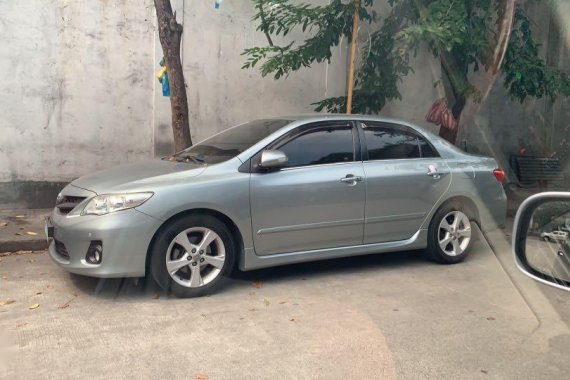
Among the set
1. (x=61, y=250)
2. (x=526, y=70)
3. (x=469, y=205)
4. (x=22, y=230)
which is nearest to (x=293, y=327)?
(x=61, y=250)

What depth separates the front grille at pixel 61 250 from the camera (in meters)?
4.54

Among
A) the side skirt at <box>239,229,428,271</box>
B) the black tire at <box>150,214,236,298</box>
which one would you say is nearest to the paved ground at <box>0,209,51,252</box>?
the black tire at <box>150,214,236,298</box>

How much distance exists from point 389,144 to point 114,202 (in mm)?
2661

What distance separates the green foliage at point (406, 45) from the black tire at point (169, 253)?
3358mm

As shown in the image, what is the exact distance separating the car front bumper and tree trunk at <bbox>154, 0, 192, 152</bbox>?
245 cm

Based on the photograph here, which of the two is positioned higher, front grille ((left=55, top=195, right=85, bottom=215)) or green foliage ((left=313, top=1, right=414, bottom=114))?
green foliage ((left=313, top=1, right=414, bottom=114))

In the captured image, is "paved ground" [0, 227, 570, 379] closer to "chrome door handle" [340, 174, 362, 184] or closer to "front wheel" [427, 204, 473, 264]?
"front wheel" [427, 204, 473, 264]

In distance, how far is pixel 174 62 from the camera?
648 centimetres

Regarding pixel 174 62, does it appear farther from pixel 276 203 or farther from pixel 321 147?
pixel 276 203

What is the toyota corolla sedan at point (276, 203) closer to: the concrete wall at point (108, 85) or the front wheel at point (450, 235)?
the front wheel at point (450, 235)

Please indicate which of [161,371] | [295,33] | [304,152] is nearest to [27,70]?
[295,33]

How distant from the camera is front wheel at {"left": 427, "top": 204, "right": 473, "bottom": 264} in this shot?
5617 millimetres

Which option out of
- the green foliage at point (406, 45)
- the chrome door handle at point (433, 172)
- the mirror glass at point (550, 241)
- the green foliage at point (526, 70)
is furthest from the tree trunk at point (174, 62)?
the mirror glass at point (550, 241)

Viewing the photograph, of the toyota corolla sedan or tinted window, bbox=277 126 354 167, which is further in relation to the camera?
tinted window, bbox=277 126 354 167
